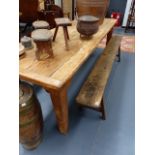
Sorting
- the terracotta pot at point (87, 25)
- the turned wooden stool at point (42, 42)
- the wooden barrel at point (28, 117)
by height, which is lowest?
the wooden barrel at point (28, 117)

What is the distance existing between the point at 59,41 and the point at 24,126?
85 centimetres

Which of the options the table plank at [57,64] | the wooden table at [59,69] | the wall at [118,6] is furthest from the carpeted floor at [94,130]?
the wall at [118,6]

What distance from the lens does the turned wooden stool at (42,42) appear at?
1189mm

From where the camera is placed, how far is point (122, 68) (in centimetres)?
274

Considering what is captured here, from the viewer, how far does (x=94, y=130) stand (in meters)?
1.63

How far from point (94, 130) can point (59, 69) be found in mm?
776

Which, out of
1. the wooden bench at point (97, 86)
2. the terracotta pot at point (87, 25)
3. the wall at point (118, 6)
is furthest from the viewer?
the wall at point (118, 6)

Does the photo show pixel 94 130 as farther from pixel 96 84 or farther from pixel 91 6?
pixel 91 6

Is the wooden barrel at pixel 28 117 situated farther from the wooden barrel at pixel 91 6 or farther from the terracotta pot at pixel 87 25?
the wooden barrel at pixel 91 6

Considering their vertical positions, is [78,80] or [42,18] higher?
[42,18]

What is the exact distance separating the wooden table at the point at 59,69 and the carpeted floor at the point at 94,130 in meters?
0.14

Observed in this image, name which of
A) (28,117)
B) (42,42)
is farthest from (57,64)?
(28,117)

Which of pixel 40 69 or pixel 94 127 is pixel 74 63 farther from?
pixel 94 127
